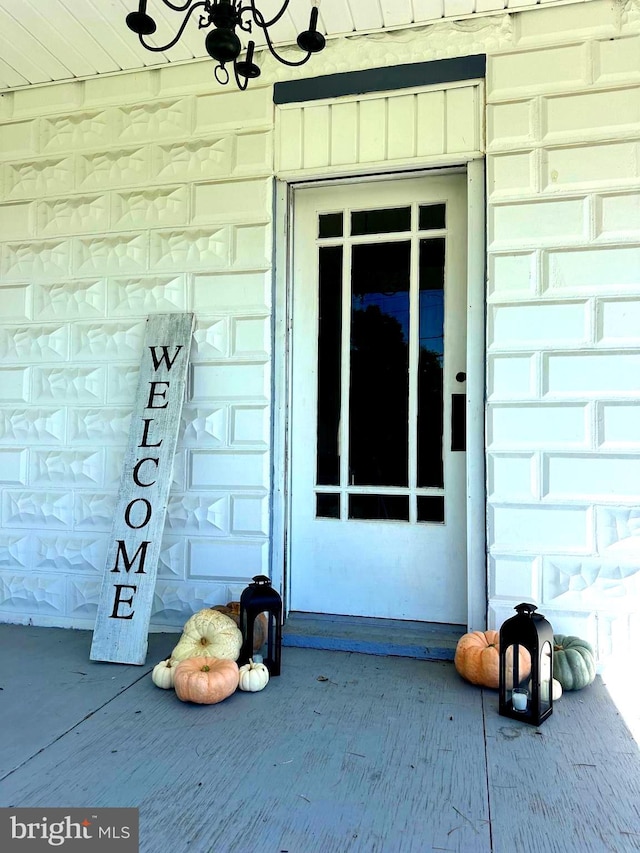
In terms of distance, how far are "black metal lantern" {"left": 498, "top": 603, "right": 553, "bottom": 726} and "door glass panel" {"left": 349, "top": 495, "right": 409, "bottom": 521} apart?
94 cm

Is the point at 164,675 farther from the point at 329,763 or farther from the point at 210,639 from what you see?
the point at 329,763

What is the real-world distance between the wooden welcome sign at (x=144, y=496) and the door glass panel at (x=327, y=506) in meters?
0.82

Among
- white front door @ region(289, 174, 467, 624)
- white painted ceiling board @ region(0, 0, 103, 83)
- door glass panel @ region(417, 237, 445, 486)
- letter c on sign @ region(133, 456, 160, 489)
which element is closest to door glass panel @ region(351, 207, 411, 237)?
white front door @ region(289, 174, 467, 624)

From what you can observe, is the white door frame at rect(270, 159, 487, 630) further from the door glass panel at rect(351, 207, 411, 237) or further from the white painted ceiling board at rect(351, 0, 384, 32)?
the white painted ceiling board at rect(351, 0, 384, 32)

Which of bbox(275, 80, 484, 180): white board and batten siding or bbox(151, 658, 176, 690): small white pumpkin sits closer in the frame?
bbox(151, 658, 176, 690): small white pumpkin

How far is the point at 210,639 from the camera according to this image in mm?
2688

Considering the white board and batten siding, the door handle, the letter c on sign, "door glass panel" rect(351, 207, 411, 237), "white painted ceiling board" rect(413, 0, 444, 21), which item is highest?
"white painted ceiling board" rect(413, 0, 444, 21)

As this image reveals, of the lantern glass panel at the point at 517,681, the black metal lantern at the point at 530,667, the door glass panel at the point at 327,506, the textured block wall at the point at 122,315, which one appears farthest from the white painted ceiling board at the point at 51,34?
the lantern glass panel at the point at 517,681

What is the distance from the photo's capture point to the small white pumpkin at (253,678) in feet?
8.25

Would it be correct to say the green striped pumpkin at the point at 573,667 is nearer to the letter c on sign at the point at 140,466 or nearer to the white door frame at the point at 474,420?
the white door frame at the point at 474,420

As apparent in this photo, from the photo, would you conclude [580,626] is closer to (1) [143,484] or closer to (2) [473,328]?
(2) [473,328]

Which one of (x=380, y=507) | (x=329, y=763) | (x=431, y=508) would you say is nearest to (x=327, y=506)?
(x=380, y=507)

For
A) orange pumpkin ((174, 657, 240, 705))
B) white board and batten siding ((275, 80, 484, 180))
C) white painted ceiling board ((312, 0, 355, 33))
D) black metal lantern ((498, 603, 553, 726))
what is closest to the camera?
black metal lantern ((498, 603, 553, 726))

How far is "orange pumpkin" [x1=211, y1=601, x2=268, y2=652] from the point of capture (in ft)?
9.33
